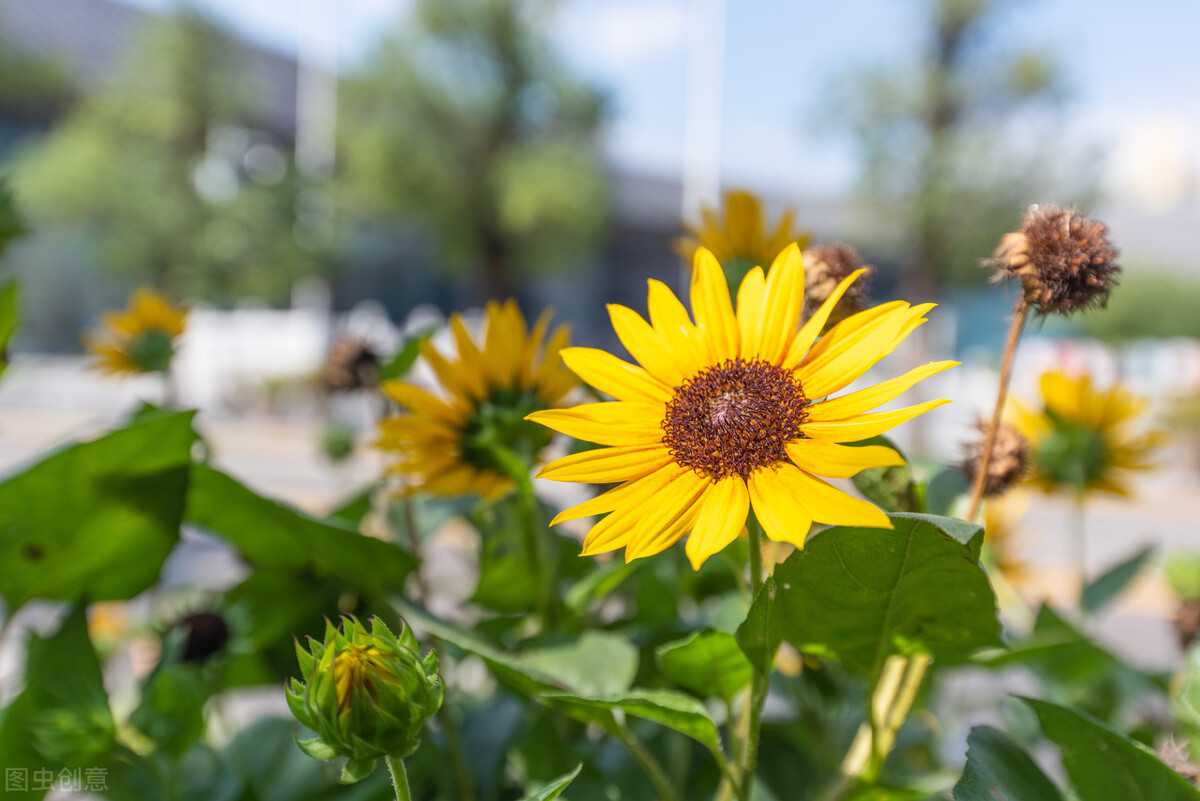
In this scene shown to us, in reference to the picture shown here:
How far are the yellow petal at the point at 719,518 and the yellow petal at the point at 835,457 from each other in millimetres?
16

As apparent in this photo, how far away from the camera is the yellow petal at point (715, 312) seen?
0.84 ft

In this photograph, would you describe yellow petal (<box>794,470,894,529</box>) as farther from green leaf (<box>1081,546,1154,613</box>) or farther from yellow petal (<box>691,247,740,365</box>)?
green leaf (<box>1081,546,1154,613</box>)

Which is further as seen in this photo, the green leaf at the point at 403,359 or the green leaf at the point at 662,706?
the green leaf at the point at 403,359

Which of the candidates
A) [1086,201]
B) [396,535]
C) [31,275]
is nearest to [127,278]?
[31,275]

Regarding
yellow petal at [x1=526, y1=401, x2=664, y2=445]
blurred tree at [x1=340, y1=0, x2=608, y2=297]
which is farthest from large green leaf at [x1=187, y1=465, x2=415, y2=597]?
blurred tree at [x1=340, y1=0, x2=608, y2=297]

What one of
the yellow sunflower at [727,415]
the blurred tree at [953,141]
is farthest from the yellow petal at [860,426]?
the blurred tree at [953,141]

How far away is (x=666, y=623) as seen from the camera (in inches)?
14.2

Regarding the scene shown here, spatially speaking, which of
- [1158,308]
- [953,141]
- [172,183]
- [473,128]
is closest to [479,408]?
[953,141]

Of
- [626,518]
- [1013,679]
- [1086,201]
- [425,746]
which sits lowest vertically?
→ [1013,679]

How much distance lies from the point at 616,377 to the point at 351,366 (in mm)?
318

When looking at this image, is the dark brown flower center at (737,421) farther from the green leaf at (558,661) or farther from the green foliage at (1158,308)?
the green foliage at (1158,308)

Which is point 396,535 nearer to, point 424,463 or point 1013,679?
point 424,463

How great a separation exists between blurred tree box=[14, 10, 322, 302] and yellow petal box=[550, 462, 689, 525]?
9.10m

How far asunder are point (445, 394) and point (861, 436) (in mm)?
211
